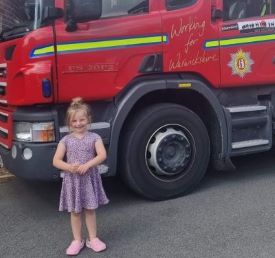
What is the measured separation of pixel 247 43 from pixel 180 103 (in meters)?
0.92

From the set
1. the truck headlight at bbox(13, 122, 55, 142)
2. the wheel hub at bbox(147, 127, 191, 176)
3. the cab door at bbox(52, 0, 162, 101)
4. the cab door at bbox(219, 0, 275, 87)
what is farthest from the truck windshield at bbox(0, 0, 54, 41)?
the cab door at bbox(219, 0, 275, 87)

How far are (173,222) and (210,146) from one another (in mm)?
1204

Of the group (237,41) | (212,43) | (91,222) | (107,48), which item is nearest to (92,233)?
(91,222)

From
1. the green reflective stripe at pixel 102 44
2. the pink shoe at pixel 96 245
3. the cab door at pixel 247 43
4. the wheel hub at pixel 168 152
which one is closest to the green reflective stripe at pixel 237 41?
the cab door at pixel 247 43

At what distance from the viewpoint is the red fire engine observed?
4.58m

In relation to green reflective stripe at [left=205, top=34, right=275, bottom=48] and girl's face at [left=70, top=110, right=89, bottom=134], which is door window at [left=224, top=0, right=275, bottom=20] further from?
girl's face at [left=70, top=110, right=89, bottom=134]

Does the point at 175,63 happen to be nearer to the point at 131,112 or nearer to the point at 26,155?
the point at 131,112

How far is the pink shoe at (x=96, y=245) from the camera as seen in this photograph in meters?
4.08

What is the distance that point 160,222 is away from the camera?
4672 millimetres

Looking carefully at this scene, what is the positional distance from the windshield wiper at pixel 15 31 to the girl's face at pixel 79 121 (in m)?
1.16

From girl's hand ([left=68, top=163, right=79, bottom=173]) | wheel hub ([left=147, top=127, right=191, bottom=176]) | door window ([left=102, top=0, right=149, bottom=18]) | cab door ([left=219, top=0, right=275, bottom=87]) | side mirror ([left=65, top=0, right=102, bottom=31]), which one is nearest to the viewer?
girl's hand ([left=68, top=163, right=79, bottom=173])

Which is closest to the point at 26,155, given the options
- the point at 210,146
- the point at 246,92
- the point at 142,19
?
the point at 142,19

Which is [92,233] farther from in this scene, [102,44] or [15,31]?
[15,31]

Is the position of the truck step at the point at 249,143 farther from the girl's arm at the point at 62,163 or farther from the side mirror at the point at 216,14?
the girl's arm at the point at 62,163
